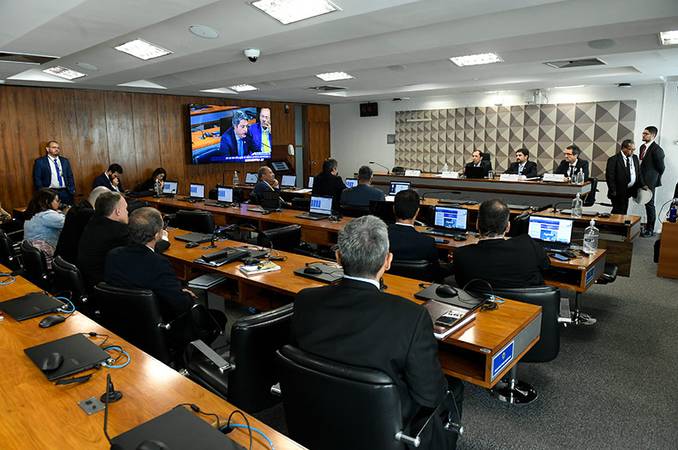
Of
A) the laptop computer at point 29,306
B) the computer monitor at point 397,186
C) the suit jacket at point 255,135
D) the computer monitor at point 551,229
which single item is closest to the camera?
the laptop computer at point 29,306

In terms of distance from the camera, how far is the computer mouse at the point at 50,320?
7.35 feet

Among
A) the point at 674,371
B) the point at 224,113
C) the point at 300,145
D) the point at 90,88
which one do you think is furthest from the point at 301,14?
the point at 300,145

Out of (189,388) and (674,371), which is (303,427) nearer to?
(189,388)

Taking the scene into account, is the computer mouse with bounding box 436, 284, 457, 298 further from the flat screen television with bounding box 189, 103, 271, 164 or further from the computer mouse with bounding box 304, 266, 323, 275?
the flat screen television with bounding box 189, 103, 271, 164

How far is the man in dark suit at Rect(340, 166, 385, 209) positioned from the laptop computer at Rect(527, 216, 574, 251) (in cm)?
218

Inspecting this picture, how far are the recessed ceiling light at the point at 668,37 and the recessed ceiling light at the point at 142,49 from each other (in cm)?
529

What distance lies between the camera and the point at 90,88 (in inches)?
336

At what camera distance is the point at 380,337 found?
5.10ft

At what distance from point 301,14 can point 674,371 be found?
12.8 feet

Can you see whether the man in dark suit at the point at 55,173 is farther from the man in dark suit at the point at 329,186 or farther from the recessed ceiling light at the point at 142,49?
the man in dark suit at the point at 329,186

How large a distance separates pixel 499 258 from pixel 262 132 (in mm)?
9414

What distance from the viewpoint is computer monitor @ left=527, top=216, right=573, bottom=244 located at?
160 inches

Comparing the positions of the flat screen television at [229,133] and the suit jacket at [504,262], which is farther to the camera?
the flat screen television at [229,133]

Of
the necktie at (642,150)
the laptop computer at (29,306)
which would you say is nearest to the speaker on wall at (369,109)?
the necktie at (642,150)
